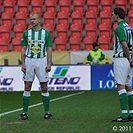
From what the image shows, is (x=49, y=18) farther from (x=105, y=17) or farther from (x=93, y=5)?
(x=105, y=17)

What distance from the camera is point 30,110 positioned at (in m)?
12.1

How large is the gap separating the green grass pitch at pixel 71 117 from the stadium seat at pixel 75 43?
744cm

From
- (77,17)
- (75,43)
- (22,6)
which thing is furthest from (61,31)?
(22,6)

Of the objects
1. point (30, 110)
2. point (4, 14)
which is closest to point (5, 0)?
point (4, 14)

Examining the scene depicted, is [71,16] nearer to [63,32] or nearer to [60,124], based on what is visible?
[63,32]

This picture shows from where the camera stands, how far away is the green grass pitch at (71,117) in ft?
27.8

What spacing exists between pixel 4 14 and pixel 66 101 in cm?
1130

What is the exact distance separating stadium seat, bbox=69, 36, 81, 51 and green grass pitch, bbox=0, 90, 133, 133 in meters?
7.44

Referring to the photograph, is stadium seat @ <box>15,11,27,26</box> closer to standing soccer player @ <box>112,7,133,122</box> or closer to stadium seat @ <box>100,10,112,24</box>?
stadium seat @ <box>100,10,112,24</box>

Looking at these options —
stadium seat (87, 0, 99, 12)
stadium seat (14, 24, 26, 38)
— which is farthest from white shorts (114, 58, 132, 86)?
stadium seat (87, 0, 99, 12)

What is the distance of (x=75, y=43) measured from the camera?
23516 millimetres

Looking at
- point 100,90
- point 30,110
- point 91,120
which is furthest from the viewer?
point 100,90

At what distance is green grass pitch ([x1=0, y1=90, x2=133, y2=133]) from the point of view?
848 cm

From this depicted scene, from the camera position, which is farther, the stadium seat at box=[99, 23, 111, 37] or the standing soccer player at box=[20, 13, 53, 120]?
the stadium seat at box=[99, 23, 111, 37]
